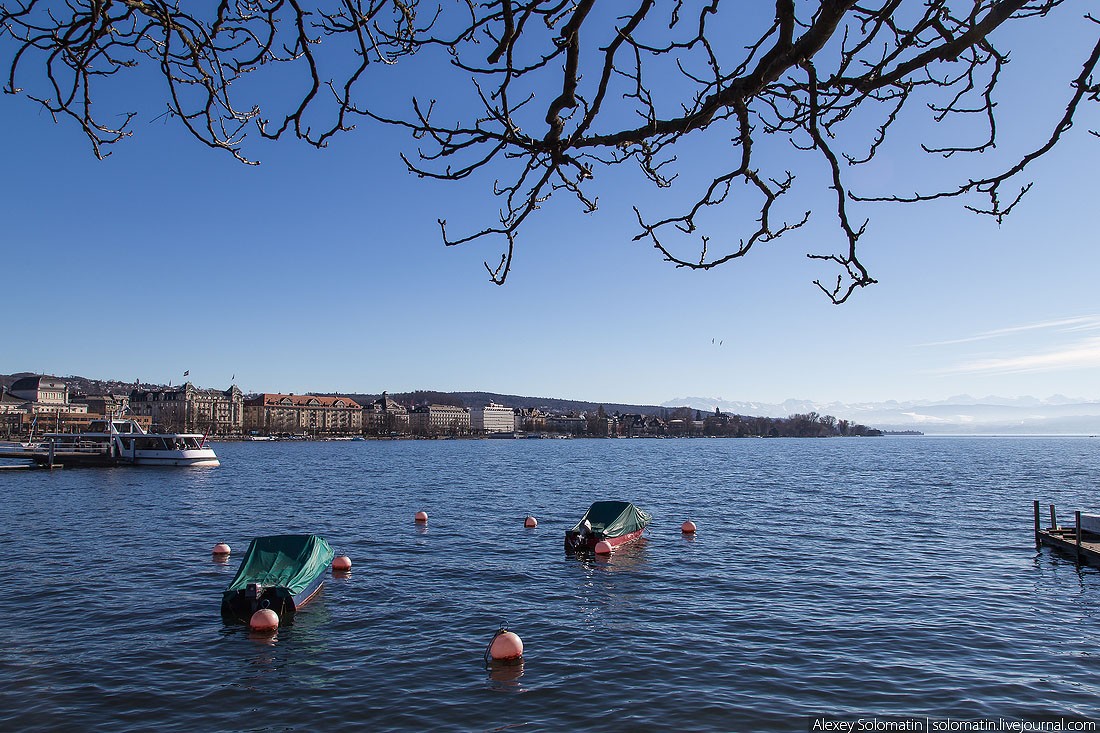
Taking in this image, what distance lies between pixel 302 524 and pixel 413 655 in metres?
23.3

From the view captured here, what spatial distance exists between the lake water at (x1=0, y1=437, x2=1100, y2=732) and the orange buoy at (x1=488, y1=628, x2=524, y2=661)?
0.32 m

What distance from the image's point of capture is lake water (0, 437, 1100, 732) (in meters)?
13.9

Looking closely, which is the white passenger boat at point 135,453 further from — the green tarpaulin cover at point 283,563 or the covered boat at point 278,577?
the green tarpaulin cover at point 283,563

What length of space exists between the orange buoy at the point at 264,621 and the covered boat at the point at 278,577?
18.9 inches

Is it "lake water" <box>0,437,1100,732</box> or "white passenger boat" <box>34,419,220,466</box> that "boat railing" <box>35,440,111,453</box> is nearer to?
"white passenger boat" <box>34,419,220,466</box>

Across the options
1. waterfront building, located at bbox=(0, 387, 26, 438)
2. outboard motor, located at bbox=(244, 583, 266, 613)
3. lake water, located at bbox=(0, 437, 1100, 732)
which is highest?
waterfront building, located at bbox=(0, 387, 26, 438)

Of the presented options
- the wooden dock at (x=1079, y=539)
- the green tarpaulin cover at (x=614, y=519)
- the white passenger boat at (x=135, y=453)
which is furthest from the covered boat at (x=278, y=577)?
the white passenger boat at (x=135, y=453)

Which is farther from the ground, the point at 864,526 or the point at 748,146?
the point at 748,146

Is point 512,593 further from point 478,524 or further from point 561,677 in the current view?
point 478,524

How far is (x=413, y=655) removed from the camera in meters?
16.8

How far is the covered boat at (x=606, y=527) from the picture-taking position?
2958 cm

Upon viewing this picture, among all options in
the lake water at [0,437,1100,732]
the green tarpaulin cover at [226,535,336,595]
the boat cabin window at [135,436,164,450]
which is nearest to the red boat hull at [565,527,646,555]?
the lake water at [0,437,1100,732]

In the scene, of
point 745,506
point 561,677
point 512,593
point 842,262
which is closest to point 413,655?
point 561,677

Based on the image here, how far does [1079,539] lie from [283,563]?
88.9 feet
